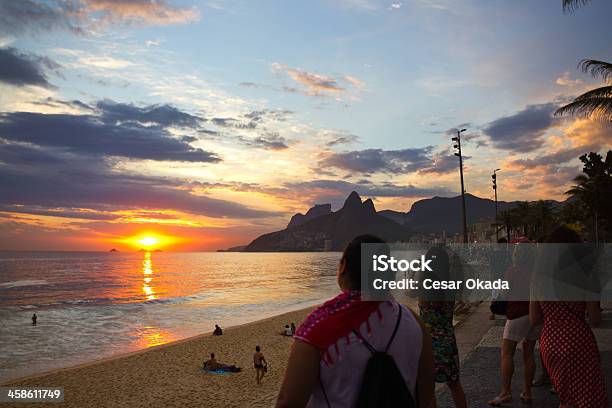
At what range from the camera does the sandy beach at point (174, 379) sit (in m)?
12.6

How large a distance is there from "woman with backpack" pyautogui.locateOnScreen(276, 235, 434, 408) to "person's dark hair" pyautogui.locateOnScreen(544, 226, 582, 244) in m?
2.18

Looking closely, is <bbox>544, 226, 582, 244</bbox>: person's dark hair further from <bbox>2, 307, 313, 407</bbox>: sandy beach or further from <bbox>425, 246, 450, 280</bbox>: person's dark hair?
<bbox>2, 307, 313, 407</bbox>: sandy beach

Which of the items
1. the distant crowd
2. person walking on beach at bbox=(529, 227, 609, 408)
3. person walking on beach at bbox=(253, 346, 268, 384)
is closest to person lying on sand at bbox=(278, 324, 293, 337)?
person walking on beach at bbox=(253, 346, 268, 384)

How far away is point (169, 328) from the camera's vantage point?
28.5 metres

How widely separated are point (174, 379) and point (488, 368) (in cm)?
1055

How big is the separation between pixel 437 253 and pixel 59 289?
67859mm

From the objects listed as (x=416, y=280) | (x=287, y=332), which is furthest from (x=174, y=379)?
(x=416, y=280)

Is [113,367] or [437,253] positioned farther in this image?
[113,367]

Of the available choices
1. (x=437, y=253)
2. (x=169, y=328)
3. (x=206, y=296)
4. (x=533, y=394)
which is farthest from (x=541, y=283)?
(x=206, y=296)

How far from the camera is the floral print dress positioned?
4.64 m

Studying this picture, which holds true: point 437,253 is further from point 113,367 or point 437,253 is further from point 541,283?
point 113,367

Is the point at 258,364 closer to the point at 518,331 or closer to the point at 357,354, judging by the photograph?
the point at 518,331

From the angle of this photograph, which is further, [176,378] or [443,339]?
[176,378]

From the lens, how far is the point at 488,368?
7.63 m
